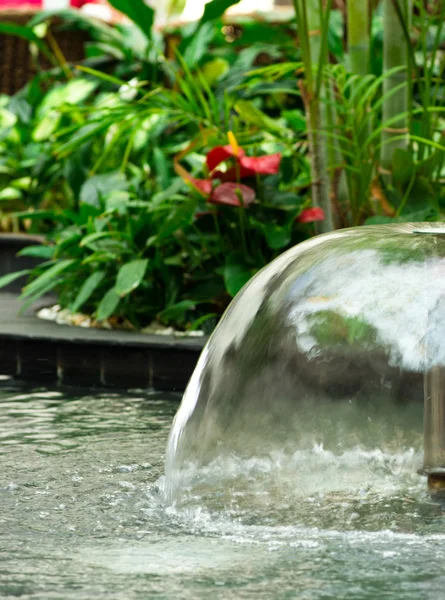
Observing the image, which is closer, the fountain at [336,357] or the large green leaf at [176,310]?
the fountain at [336,357]

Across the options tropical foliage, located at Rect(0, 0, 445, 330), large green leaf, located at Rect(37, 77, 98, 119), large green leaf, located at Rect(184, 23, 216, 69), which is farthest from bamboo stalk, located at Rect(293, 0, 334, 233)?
large green leaf, located at Rect(37, 77, 98, 119)

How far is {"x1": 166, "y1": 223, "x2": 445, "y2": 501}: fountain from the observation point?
2.42 meters

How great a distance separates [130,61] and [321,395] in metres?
5.39

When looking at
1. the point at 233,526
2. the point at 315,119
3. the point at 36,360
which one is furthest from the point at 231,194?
the point at 233,526

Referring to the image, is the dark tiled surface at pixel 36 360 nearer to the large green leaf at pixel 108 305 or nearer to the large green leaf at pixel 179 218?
the large green leaf at pixel 108 305

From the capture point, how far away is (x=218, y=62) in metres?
6.88

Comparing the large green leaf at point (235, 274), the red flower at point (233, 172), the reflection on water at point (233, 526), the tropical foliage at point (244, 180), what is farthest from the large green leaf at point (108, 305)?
the reflection on water at point (233, 526)

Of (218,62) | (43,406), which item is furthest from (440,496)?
(218,62)

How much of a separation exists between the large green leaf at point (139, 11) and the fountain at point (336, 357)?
3719mm

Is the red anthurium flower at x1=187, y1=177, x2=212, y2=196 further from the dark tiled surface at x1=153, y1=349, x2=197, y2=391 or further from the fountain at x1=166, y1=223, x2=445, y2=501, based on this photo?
the fountain at x1=166, y1=223, x2=445, y2=501

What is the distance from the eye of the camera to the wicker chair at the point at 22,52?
8.45 m

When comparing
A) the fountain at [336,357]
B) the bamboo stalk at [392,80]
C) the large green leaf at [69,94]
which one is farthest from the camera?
the large green leaf at [69,94]

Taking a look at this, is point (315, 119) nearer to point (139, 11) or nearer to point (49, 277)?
point (49, 277)

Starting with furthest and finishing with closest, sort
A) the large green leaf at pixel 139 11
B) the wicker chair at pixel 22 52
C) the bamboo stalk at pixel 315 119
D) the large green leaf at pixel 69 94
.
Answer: the wicker chair at pixel 22 52, the large green leaf at pixel 69 94, the large green leaf at pixel 139 11, the bamboo stalk at pixel 315 119
